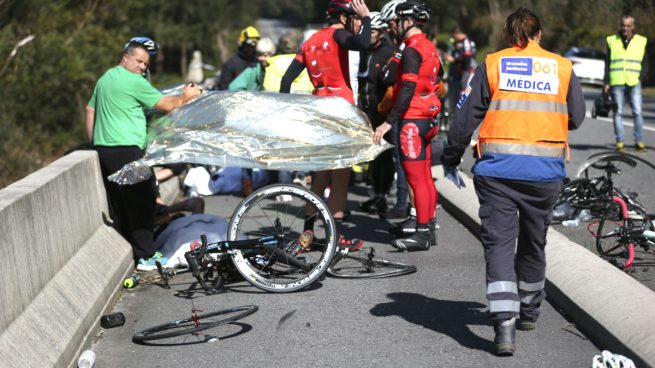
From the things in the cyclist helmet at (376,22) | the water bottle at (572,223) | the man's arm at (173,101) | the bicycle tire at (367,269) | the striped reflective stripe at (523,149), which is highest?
the cyclist helmet at (376,22)

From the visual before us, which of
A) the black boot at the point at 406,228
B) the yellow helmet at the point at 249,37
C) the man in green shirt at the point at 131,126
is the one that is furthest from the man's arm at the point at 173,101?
the yellow helmet at the point at 249,37

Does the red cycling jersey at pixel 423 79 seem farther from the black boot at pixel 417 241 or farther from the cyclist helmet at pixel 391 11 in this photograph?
the black boot at pixel 417 241

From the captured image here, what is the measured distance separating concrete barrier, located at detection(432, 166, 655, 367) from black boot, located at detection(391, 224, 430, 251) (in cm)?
118

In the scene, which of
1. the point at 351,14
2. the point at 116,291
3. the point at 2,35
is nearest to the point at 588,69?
the point at 2,35

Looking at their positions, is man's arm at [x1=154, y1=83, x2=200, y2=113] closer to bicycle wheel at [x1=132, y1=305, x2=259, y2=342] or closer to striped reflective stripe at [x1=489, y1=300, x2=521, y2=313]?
bicycle wheel at [x1=132, y1=305, x2=259, y2=342]

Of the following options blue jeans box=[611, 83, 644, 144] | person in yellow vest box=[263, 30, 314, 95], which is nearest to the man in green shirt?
person in yellow vest box=[263, 30, 314, 95]

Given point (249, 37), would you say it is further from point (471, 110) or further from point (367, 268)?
point (471, 110)

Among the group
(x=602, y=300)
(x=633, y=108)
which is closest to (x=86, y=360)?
(x=602, y=300)

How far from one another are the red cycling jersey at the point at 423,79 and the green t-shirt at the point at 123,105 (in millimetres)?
2158

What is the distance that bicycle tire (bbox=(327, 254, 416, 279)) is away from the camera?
28.7ft

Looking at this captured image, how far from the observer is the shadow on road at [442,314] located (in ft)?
22.6

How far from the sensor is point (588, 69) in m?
39.3

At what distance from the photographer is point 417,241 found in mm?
9797

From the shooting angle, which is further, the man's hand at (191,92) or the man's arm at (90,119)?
the man's arm at (90,119)
